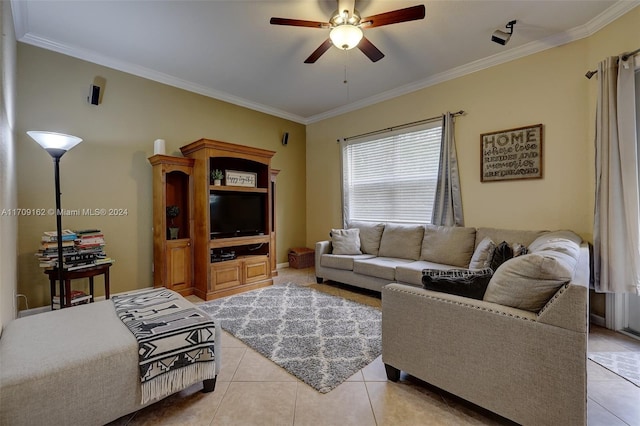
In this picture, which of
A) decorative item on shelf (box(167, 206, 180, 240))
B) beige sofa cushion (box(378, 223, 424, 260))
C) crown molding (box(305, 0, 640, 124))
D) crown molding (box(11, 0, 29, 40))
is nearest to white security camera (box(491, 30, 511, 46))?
crown molding (box(305, 0, 640, 124))

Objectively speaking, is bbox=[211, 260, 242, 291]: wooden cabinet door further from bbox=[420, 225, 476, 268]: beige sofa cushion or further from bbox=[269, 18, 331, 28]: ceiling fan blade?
bbox=[269, 18, 331, 28]: ceiling fan blade

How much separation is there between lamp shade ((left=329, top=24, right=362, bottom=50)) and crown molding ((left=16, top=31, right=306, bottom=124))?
8.76ft

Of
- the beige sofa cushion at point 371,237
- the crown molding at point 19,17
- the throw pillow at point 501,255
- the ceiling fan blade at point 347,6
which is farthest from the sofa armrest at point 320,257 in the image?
the crown molding at point 19,17

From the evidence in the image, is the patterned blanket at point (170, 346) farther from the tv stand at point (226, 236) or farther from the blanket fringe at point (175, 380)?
the tv stand at point (226, 236)

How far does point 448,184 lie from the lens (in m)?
3.83

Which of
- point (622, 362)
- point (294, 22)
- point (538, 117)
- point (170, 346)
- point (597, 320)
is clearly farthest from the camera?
point (538, 117)

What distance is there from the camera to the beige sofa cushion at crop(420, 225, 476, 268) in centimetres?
337

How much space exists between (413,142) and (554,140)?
1.67 m

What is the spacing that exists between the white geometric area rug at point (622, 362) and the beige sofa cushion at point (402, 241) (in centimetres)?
188

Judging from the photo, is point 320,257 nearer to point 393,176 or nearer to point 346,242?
point 346,242

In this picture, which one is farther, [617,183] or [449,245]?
[449,245]

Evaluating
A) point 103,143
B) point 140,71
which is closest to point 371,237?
point 103,143

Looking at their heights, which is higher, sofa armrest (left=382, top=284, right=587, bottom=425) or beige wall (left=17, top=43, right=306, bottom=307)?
beige wall (left=17, top=43, right=306, bottom=307)

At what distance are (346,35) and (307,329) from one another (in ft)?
8.53
